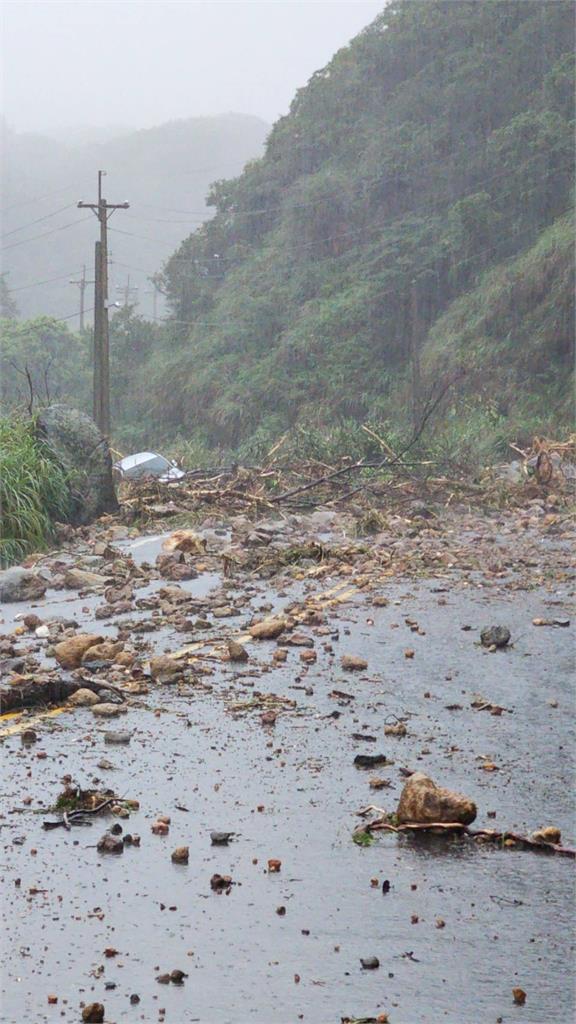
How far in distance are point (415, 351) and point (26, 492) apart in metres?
23.5

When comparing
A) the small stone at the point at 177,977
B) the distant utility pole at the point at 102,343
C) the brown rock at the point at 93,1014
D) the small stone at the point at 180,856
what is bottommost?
the distant utility pole at the point at 102,343

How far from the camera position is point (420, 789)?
4855mm

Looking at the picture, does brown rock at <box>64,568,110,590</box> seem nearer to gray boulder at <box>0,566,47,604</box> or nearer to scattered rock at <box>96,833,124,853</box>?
gray boulder at <box>0,566,47,604</box>

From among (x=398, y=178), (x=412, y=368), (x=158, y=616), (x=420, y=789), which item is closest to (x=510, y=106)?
(x=398, y=178)

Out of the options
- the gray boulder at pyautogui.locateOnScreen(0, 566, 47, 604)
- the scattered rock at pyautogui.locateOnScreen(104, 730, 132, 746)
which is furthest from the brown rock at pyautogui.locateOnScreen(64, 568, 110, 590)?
the scattered rock at pyautogui.locateOnScreen(104, 730, 132, 746)

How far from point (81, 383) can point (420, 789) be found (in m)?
58.7

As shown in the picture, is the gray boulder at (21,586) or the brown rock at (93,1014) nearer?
the brown rock at (93,1014)

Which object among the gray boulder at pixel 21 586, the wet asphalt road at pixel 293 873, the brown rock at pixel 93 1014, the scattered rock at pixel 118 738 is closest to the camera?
the brown rock at pixel 93 1014

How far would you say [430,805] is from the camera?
15.8 feet

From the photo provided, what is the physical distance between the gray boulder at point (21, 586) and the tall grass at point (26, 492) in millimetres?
2227

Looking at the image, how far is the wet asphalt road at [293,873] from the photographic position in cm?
344

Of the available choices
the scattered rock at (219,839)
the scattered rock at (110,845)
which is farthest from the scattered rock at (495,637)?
the scattered rock at (110,845)

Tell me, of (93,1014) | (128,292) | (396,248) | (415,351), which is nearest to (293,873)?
(93,1014)

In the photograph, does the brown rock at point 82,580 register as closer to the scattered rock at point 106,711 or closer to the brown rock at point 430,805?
the scattered rock at point 106,711
